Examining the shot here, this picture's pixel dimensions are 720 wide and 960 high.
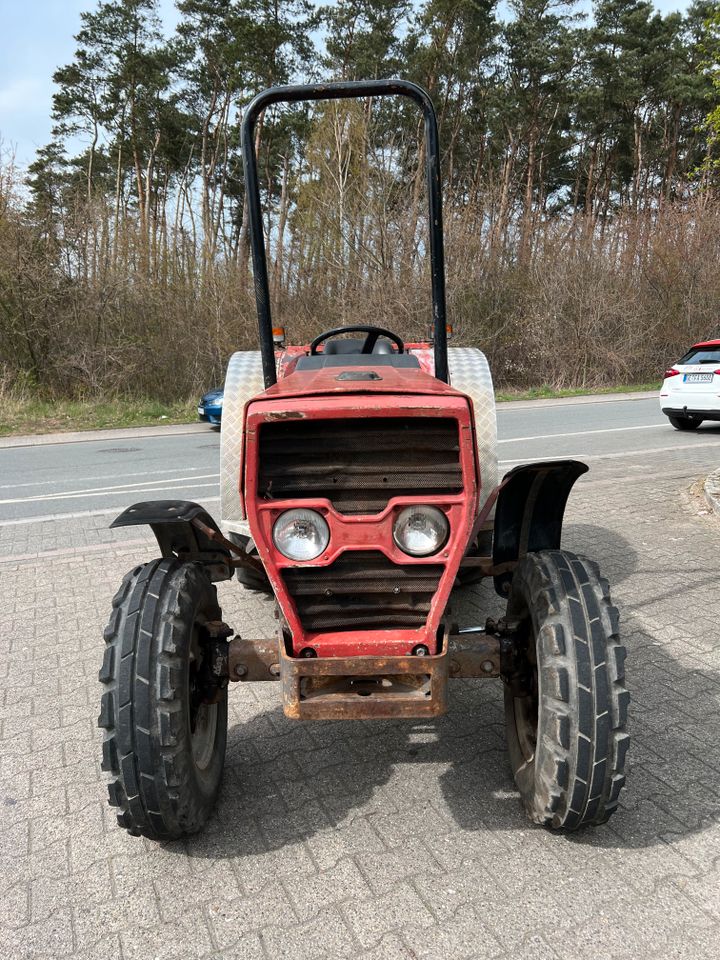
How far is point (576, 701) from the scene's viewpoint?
2.48m

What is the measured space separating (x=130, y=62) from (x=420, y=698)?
89.4 feet

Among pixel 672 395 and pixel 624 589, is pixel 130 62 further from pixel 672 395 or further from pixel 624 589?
pixel 624 589

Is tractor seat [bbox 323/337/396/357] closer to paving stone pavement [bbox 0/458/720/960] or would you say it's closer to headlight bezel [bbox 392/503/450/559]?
paving stone pavement [bbox 0/458/720/960]

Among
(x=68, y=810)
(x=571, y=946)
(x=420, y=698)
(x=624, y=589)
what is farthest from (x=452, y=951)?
(x=624, y=589)

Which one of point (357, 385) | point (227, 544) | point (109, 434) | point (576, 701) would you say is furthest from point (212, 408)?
point (576, 701)

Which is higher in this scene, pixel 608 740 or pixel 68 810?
pixel 608 740

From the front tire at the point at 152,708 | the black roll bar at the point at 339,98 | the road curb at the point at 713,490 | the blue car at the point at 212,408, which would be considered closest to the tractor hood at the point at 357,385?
the black roll bar at the point at 339,98

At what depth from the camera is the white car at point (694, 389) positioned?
41.3ft

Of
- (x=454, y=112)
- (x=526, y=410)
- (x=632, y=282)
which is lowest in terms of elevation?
(x=526, y=410)

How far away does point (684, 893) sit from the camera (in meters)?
2.48

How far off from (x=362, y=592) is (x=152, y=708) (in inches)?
29.8

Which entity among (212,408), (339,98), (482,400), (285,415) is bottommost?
(212,408)

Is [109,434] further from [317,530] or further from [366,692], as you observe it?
[366,692]

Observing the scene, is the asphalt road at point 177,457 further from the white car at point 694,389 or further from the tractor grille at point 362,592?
the tractor grille at point 362,592
